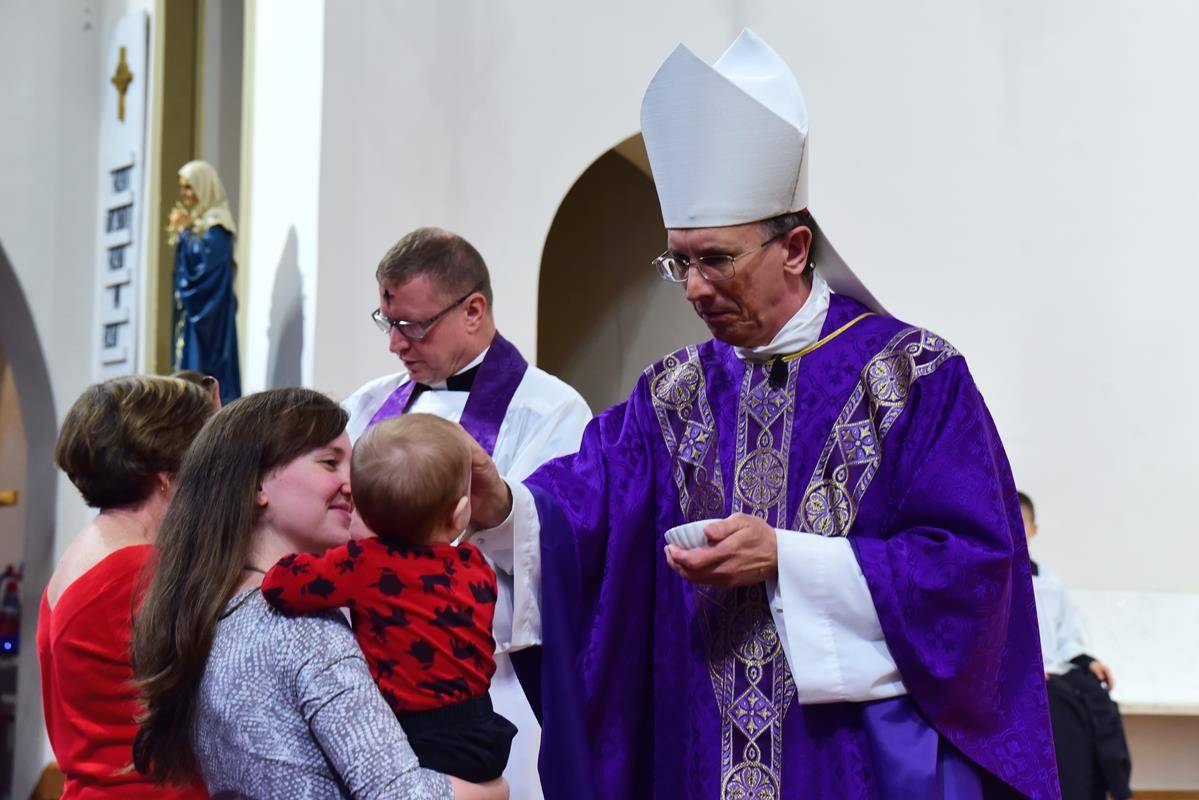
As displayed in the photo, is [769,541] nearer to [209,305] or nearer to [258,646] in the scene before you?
[258,646]

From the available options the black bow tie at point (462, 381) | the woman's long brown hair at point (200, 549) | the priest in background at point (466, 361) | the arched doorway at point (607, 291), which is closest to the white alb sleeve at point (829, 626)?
the woman's long brown hair at point (200, 549)

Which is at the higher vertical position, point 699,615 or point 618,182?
point 618,182

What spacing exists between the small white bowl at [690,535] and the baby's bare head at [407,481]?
43cm

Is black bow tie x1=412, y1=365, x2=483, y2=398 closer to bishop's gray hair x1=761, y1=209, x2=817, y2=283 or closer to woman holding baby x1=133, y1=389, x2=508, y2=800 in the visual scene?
bishop's gray hair x1=761, y1=209, x2=817, y2=283

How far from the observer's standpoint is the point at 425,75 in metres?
6.13

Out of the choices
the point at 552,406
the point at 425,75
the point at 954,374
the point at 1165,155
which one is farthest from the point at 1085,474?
the point at 954,374

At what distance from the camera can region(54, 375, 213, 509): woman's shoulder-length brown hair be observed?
2.54 m

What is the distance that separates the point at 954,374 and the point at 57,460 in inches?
61.5

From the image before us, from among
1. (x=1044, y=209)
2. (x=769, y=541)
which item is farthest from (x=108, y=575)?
(x=1044, y=209)

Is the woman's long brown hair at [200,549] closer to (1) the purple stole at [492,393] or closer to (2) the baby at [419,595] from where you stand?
(2) the baby at [419,595]

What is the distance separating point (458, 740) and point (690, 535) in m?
0.53

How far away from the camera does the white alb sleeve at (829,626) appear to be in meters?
2.36

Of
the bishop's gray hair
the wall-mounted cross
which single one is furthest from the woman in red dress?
the wall-mounted cross

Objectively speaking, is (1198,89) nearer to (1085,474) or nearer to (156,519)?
(1085,474)
